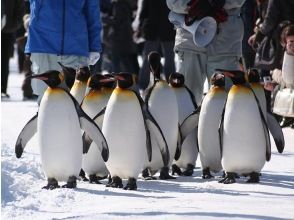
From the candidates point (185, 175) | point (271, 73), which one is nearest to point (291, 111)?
point (271, 73)

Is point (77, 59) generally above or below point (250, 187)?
above

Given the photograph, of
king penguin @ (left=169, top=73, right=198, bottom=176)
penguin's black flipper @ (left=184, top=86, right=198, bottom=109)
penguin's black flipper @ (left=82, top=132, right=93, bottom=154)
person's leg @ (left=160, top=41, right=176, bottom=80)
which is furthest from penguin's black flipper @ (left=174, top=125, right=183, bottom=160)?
person's leg @ (left=160, top=41, right=176, bottom=80)

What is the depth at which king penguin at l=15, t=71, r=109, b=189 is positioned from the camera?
6023mm

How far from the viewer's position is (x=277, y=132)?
21.9ft

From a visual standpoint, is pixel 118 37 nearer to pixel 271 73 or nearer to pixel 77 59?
pixel 271 73

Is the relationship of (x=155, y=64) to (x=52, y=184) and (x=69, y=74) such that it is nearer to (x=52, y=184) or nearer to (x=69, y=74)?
(x=69, y=74)

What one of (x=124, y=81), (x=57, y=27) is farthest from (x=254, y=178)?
(x=57, y=27)

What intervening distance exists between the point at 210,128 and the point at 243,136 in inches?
15.3

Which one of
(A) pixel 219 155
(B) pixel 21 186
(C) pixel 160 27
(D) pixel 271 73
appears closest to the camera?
(B) pixel 21 186

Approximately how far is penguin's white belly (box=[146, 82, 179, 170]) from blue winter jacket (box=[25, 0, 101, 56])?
29.0 inches

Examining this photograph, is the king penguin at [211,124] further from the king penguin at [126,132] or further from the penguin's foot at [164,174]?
the king penguin at [126,132]

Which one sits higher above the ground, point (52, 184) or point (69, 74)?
point (69, 74)

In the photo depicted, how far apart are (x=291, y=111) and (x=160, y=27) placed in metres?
3.33

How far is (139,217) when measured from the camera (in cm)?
484
